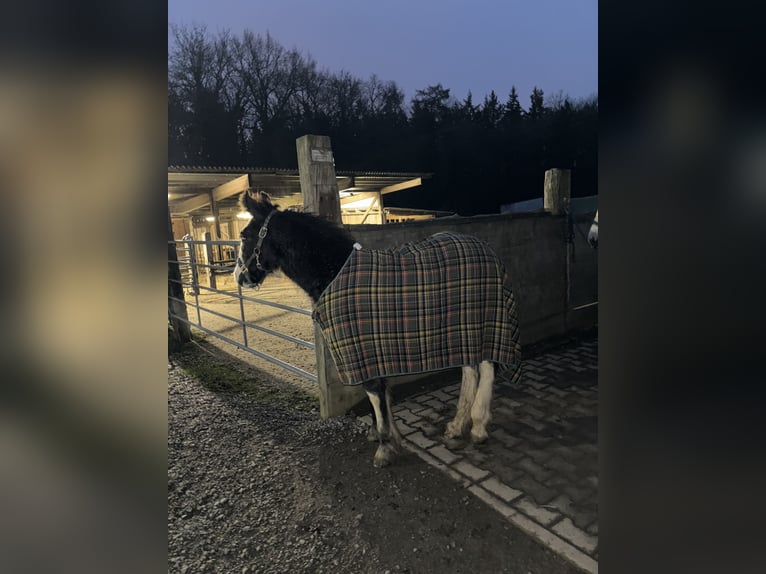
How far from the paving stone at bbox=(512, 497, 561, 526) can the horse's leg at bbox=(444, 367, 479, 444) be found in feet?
2.42

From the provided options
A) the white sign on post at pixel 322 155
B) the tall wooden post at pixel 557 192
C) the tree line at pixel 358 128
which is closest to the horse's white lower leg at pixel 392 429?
the white sign on post at pixel 322 155

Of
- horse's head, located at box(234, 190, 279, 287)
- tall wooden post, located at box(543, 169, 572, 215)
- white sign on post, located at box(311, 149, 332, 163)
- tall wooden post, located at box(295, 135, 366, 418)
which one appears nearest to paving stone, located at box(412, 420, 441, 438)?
tall wooden post, located at box(295, 135, 366, 418)

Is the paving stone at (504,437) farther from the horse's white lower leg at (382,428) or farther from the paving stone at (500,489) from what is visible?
the horse's white lower leg at (382,428)

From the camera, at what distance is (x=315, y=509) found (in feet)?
7.47

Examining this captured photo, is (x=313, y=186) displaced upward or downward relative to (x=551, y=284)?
upward

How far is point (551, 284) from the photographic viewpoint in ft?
16.2

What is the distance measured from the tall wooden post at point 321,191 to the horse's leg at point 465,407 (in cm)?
98

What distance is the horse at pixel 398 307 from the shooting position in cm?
256

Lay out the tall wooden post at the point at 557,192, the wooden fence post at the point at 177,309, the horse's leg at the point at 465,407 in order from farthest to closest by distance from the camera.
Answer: the wooden fence post at the point at 177,309, the tall wooden post at the point at 557,192, the horse's leg at the point at 465,407
